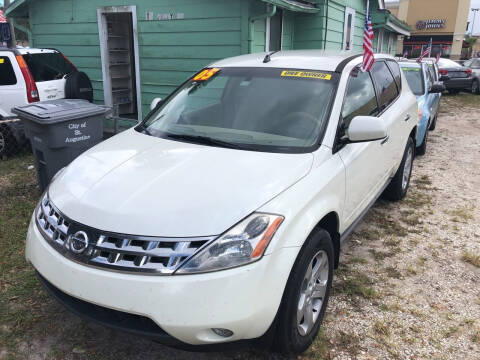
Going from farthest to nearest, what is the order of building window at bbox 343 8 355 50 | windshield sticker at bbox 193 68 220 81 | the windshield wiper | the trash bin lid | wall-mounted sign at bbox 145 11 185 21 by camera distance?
building window at bbox 343 8 355 50, wall-mounted sign at bbox 145 11 185 21, the trash bin lid, windshield sticker at bbox 193 68 220 81, the windshield wiper

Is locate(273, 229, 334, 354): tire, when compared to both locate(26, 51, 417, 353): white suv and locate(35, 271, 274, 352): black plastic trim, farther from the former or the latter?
locate(35, 271, 274, 352): black plastic trim

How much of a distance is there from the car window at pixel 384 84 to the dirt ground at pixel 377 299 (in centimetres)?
135

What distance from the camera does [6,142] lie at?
6.96 m

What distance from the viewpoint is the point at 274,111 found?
3164 mm

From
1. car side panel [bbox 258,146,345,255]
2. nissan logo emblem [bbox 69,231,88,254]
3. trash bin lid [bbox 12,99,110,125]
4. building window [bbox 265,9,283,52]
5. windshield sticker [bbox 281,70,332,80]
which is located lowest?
nissan logo emblem [bbox 69,231,88,254]

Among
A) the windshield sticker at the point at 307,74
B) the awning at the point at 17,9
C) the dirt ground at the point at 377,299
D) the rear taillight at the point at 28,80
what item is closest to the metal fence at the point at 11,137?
the rear taillight at the point at 28,80

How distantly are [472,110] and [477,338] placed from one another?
1285cm

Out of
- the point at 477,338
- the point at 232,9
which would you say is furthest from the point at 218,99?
the point at 232,9

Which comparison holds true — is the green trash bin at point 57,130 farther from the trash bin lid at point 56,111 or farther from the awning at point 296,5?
the awning at point 296,5

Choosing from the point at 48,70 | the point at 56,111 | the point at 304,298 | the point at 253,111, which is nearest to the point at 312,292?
the point at 304,298

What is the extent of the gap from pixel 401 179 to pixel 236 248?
357 centimetres

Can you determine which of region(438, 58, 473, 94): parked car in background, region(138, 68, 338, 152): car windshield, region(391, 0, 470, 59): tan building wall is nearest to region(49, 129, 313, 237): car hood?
region(138, 68, 338, 152): car windshield

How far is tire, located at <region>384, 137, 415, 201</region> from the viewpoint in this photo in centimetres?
502

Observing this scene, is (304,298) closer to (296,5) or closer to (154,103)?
(154,103)
